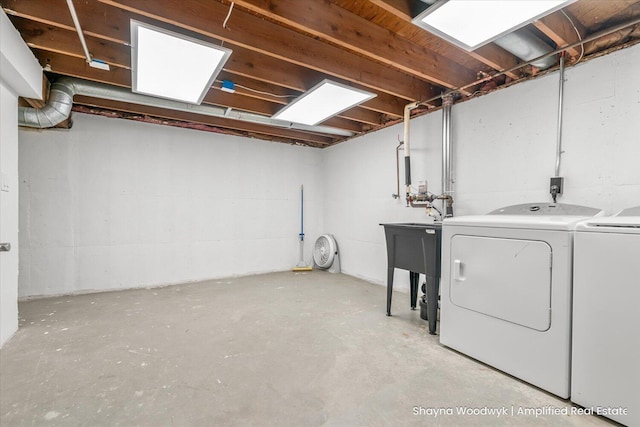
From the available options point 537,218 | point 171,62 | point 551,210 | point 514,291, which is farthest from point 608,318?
point 171,62

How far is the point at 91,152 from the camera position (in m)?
3.86

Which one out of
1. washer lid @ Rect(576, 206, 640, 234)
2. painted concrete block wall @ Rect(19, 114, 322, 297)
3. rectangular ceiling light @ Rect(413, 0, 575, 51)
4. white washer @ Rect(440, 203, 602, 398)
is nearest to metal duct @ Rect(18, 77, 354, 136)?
painted concrete block wall @ Rect(19, 114, 322, 297)

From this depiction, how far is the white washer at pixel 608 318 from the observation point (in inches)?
57.9

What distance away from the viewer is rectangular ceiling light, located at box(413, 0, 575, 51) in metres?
1.71

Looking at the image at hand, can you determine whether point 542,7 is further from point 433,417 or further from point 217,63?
point 433,417

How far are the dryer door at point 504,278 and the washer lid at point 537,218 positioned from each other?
11cm

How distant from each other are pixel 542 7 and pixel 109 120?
474cm

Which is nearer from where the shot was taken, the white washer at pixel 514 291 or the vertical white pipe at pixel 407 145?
the white washer at pixel 514 291

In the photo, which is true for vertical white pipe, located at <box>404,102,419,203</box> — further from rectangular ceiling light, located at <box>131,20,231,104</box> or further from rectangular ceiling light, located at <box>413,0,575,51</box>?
rectangular ceiling light, located at <box>131,20,231,104</box>

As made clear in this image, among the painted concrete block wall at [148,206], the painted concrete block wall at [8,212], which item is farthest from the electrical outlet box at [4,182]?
the painted concrete block wall at [148,206]

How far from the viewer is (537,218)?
1938 mm

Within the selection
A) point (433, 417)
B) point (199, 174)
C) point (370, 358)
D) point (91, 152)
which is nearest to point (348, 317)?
point (370, 358)

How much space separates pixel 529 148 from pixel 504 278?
145 centimetres

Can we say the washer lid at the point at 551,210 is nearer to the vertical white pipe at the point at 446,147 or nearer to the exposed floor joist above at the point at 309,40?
the vertical white pipe at the point at 446,147
